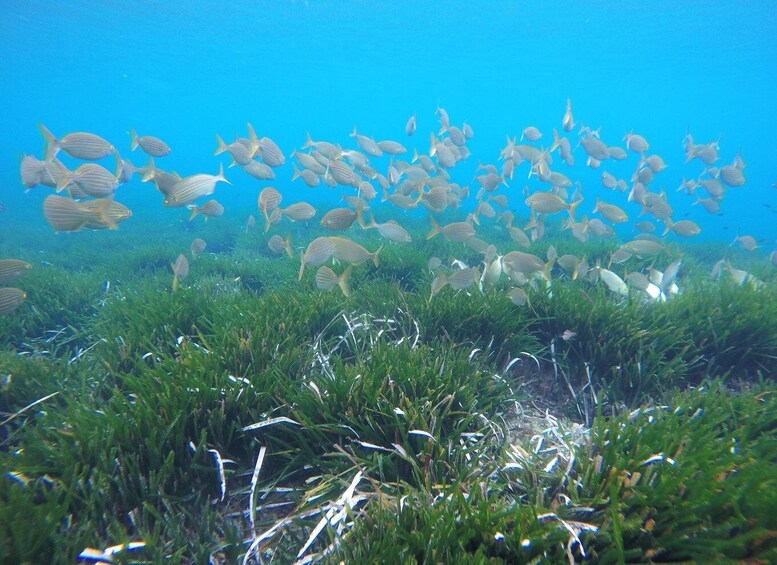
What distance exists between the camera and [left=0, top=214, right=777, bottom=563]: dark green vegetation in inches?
67.4

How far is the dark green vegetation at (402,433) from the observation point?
1.71m

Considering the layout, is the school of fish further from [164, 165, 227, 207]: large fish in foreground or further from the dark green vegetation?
the dark green vegetation

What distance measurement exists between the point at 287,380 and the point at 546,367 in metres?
2.85

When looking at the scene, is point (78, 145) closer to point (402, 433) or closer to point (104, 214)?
point (104, 214)

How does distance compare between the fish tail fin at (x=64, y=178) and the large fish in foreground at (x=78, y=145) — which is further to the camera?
the large fish in foreground at (x=78, y=145)

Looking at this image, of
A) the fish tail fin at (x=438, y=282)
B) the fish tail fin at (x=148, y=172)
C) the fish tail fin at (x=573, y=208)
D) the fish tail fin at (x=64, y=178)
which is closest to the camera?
the fish tail fin at (x=438, y=282)

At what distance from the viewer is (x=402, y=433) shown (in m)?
2.48

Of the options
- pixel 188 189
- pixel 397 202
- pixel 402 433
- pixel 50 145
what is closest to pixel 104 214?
pixel 188 189

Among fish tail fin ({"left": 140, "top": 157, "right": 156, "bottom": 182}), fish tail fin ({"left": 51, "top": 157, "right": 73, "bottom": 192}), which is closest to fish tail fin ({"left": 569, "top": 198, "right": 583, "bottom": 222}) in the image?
fish tail fin ({"left": 140, "top": 157, "right": 156, "bottom": 182})

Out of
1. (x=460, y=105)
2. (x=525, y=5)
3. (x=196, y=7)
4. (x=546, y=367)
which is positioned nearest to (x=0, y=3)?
(x=196, y=7)

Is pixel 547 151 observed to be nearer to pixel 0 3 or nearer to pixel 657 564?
pixel 657 564

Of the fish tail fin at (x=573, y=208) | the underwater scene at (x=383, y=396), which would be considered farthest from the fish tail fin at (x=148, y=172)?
the fish tail fin at (x=573, y=208)

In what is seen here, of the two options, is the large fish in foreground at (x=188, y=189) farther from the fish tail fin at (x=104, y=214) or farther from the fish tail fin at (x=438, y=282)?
the fish tail fin at (x=438, y=282)

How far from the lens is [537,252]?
30.7 ft
